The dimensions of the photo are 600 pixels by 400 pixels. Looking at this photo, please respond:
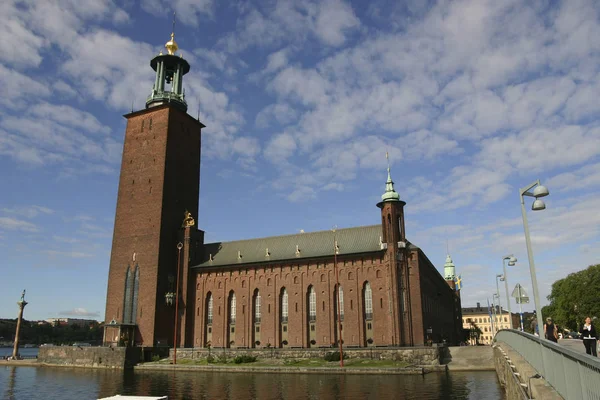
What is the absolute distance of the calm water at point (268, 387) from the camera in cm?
3042

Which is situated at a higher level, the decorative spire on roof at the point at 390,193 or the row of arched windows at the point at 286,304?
the decorative spire on roof at the point at 390,193

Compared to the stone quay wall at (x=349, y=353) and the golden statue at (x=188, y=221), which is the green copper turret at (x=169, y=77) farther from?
the stone quay wall at (x=349, y=353)

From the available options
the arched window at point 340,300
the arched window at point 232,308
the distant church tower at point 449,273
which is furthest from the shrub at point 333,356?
the distant church tower at point 449,273

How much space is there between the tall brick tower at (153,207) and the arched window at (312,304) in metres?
19.3

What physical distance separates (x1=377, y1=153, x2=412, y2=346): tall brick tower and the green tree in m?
43.6

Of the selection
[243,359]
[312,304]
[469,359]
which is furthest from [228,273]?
[469,359]

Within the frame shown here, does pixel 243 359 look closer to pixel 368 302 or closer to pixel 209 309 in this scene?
pixel 209 309

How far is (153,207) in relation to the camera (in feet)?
220

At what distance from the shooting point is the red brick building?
56.8 m

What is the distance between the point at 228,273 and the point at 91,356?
65.2 feet

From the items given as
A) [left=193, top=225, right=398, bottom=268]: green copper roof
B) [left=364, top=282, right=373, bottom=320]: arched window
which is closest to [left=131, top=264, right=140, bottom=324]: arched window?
[left=193, top=225, right=398, bottom=268]: green copper roof

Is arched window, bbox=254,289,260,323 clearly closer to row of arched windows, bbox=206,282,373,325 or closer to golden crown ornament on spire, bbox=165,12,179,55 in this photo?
row of arched windows, bbox=206,282,373,325

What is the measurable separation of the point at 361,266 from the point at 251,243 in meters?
19.2

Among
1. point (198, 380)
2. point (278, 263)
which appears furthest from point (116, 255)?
point (198, 380)
